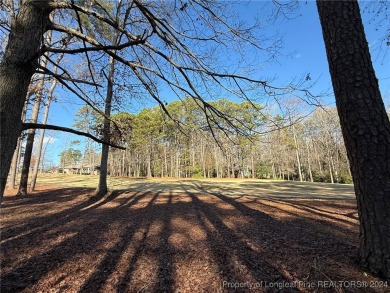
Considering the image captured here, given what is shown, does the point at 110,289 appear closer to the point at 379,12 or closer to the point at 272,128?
the point at 272,128

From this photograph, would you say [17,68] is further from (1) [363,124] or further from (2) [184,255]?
(1) [363,124]

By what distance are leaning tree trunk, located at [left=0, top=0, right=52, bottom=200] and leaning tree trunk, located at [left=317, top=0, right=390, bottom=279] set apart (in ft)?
9.90

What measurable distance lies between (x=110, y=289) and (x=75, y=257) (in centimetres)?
113

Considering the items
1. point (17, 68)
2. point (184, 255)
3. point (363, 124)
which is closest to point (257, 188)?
point (184, 255)

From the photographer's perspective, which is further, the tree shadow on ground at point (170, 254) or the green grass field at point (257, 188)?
the green grass field at point (257, 188)

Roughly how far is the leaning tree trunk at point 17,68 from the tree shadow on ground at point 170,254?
164 centimetres

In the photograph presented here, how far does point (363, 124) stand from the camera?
2.58 m

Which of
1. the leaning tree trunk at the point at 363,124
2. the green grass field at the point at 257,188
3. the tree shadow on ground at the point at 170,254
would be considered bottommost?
the tree shadow on ground at the point at 170,254

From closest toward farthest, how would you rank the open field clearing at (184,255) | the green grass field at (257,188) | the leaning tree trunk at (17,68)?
1. the leaning tree trunk at (17,68)
2. the open field clearing at (184,255)
3. the green grass field at (257,188)

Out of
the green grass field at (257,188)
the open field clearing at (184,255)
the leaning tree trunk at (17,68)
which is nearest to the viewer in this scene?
the leaning tree trunk at (17,68)

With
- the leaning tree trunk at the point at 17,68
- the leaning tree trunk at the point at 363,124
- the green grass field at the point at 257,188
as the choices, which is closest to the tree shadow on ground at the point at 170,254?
the leaning tree trunk at the point at 363,124

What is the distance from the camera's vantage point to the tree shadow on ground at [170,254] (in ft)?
8.51

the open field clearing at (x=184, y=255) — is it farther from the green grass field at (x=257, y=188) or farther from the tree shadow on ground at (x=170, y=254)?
the green grass field at (x=257, y=188)

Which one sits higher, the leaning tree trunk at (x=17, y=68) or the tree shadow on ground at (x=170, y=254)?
the leaning tree trunk at (x=17, y=68)
